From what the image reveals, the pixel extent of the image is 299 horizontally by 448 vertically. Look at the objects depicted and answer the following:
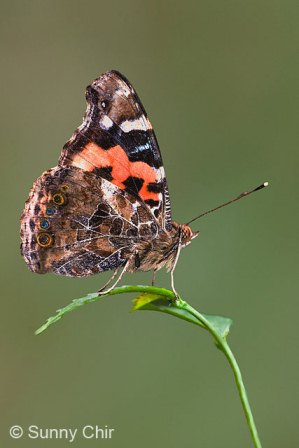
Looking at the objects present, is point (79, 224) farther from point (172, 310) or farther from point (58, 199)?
point (172, 310)

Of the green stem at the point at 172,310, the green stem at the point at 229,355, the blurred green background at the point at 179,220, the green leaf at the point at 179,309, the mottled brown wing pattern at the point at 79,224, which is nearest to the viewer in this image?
the green stem at the point at 229,355

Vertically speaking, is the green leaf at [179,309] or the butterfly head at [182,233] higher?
the butterfly head at [182,233]

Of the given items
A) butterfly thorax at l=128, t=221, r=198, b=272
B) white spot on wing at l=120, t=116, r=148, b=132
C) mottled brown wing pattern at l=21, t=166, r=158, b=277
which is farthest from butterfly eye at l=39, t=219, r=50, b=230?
white spot on wing at l=120, t=116, r=148, b=132

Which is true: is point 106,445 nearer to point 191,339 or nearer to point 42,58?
point 191,339

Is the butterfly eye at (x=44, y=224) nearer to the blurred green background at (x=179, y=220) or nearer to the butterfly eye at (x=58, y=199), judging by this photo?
the butterfly eye at (x=58, y=199)

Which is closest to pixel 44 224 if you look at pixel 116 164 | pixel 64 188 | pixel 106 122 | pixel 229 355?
pixel 64 188

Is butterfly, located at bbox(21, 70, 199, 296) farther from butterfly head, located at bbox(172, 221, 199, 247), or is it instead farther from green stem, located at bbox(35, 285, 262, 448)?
green stem, located at bbox(35, 285, 262, 448)

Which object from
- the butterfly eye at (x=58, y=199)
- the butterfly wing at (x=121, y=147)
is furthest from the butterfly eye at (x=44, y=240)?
the butterfly wing at (x=121, y=147)
